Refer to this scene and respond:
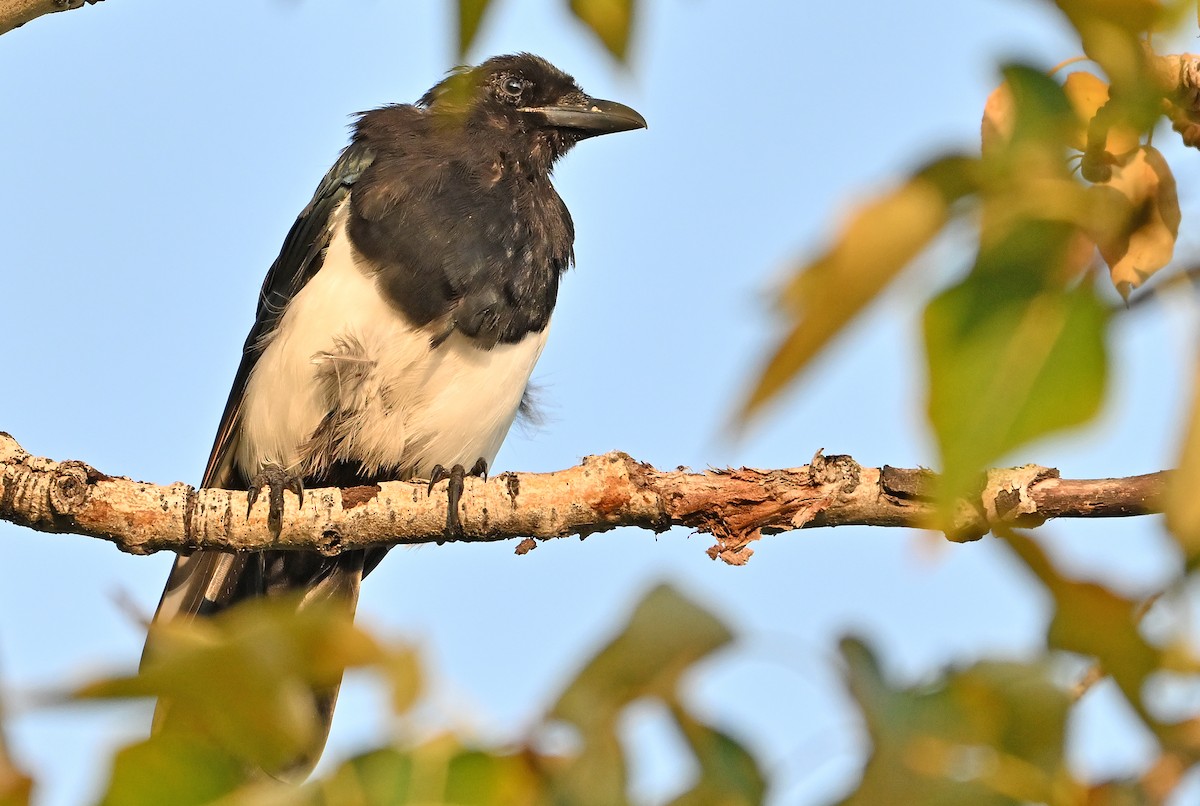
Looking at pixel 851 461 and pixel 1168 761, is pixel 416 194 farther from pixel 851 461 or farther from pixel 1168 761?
pixel 1168 761

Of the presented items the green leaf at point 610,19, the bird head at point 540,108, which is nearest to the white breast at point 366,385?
the bird head at point 540,108

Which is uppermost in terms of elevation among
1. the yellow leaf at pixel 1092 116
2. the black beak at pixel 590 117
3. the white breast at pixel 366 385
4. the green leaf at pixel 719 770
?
the black beak at pixel 590 117

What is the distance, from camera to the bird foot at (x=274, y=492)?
14.1 feet

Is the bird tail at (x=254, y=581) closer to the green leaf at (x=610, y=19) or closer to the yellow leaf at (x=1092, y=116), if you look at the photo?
the yellow leaf at (x=1092, y=116)

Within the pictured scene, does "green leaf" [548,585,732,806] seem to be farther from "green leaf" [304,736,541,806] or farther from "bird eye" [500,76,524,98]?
"bird eye" [500,76,524,98]

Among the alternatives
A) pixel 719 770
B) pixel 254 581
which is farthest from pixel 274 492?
pixel 719 770

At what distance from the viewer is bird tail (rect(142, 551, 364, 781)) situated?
5180 millimetres

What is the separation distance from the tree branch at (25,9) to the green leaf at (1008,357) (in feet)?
9.62

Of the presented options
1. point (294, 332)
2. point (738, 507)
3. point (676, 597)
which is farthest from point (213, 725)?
point (294, 332)

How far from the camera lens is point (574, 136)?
6.02m

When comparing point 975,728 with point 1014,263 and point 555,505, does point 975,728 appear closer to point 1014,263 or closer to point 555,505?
point 1014,263

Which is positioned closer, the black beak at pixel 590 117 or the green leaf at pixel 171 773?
the green leaf at pixel 171 773

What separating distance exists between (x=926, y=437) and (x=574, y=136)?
5393 millimetres

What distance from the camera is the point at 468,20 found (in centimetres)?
104
